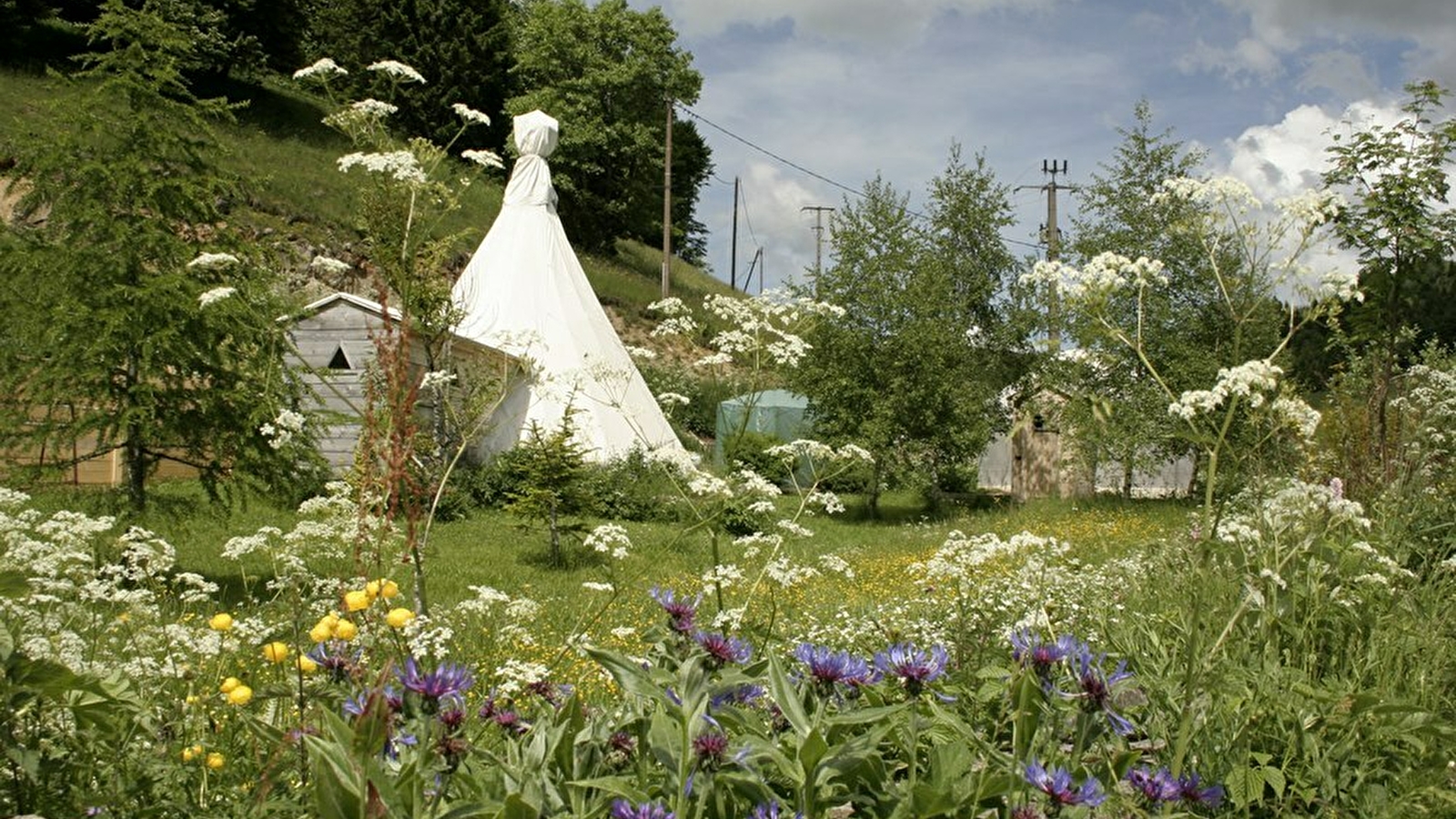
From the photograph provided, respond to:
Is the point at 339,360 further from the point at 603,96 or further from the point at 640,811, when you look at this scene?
the point at 603,96

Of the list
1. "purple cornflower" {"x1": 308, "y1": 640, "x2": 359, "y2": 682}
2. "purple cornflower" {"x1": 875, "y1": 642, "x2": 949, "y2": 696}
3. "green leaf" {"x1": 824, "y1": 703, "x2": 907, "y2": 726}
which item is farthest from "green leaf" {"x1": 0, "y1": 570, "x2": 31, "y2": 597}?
"purple cornflower" {"x1": 875, "y1": 642, "x2": 949, "y2": 696}

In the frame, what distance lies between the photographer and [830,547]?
15.1m

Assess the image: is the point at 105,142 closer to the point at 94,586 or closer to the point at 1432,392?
the point at 94,586

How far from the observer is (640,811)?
162 centimetres

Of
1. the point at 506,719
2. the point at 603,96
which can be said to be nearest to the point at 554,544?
the point at 506,719

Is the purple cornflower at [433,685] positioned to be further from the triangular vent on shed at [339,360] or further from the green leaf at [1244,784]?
the triangular vent on shed at [339,360]

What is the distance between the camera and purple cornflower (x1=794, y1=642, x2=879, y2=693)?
189 cm

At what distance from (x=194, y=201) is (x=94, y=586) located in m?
5.91

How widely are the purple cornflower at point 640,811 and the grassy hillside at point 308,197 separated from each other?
66.4 feet

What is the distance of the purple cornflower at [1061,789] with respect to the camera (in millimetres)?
1689

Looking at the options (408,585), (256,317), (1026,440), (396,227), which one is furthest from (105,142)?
(1026,440)

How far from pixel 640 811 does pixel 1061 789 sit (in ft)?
2.19

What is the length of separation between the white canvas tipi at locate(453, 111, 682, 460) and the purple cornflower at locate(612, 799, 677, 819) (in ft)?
55.3

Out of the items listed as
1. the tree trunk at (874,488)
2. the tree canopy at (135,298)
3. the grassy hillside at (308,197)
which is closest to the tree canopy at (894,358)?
the tree trunk at (874,488)
